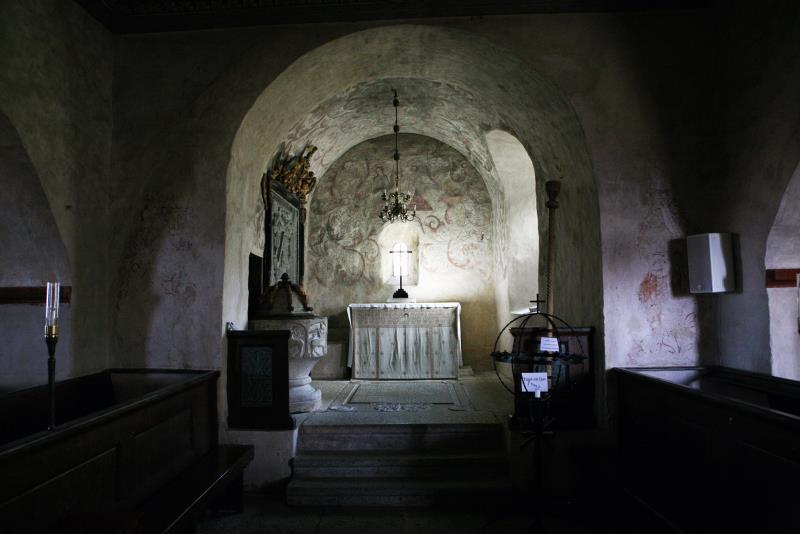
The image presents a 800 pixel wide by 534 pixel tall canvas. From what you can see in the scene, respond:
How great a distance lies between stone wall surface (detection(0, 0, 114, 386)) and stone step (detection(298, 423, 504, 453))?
2080mm

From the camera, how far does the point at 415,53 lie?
5.27 m

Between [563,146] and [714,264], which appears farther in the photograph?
[563,146]

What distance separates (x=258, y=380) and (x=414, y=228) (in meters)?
5.23

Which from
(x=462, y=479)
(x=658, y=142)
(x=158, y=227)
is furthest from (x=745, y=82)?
(x=158, y=227)

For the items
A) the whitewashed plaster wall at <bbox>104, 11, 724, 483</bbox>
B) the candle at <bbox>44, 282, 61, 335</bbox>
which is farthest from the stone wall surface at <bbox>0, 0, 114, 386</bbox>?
the candle at <bbox>44, 282, 61, 335</bbox>

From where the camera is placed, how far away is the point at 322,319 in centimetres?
560

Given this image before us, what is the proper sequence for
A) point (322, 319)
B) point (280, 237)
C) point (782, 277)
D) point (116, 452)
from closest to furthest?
point (116, 452)
point (782, 277)
point (322, 319)
point (280, 237)

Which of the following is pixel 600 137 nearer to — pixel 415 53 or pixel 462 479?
pixel 415 53

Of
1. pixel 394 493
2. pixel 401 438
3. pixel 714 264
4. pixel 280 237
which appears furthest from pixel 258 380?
pixel 714 264

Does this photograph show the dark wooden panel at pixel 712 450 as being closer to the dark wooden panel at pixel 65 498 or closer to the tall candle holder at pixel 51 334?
the dark wooden panel at pixel 65 498

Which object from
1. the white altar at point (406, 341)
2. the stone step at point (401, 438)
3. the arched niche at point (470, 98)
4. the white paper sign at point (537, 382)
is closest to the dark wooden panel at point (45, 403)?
the arched niche at point (470, 98)

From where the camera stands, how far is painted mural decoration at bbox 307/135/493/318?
9.03 meters

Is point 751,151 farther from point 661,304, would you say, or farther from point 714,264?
point 661,304

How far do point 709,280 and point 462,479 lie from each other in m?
2.68
